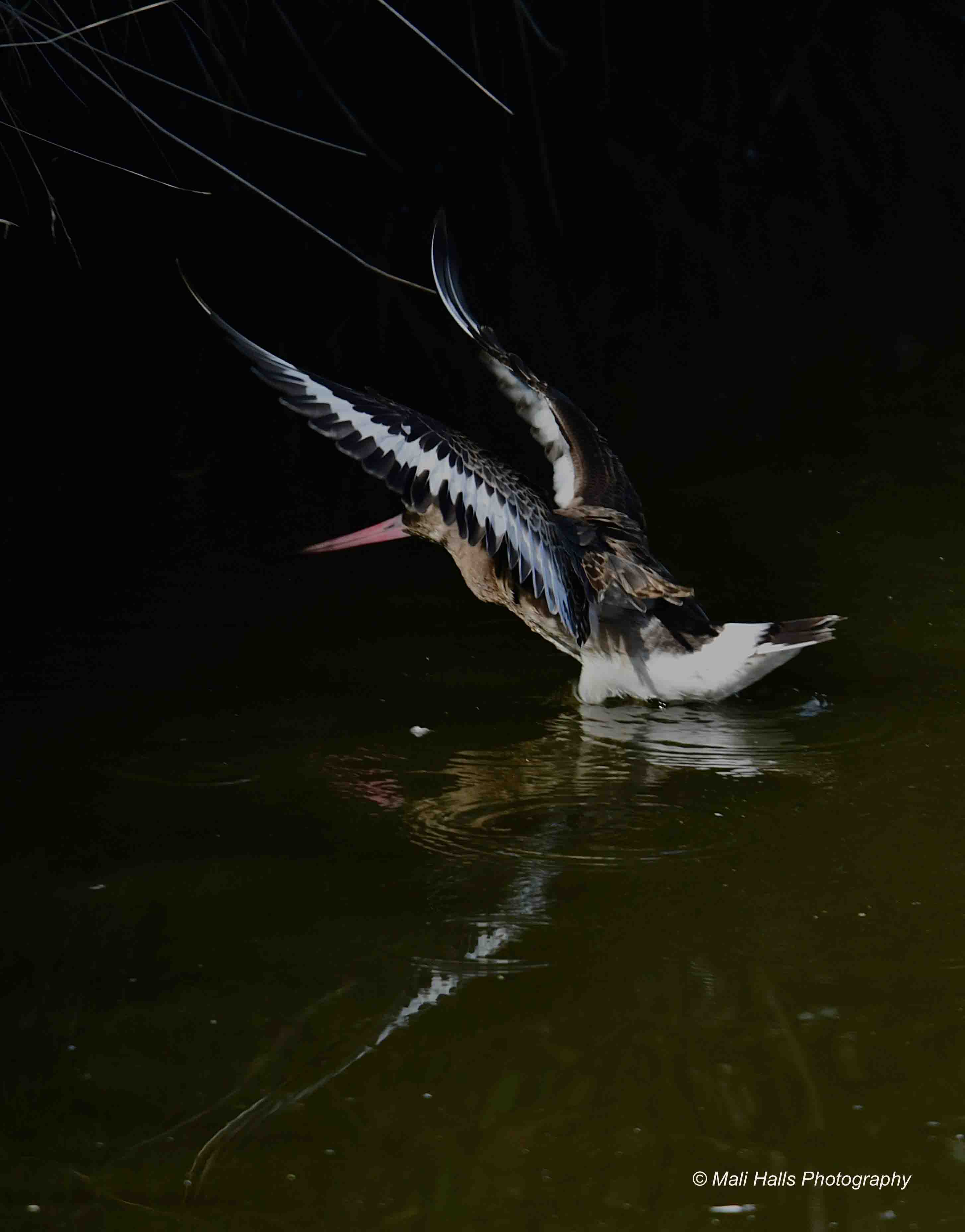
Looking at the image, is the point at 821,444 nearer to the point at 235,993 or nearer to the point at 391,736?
the point at 391,736

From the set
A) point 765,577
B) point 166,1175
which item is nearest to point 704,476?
point 765,577

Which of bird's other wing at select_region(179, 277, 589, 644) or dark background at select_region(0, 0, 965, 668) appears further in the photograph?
dark background at select_region(0, 0, 965, 668)

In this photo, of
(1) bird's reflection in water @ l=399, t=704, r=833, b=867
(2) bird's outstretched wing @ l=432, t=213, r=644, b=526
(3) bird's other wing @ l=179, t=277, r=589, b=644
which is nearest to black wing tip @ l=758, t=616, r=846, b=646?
(1) bird's reflection in water @ l=399, t=704, r=833, b=867

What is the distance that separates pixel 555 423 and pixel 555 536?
1336 mm

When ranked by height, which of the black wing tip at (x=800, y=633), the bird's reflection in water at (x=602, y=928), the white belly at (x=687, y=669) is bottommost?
the bird's reflection in water at (x=602, y=928)

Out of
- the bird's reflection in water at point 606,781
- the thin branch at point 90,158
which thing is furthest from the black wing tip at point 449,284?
the bird's reflection in water at point 606,781

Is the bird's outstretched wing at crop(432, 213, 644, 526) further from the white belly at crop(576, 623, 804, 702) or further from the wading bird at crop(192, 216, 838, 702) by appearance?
the white belly at crop(576, 623, 804, 702)

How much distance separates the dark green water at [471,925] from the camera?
2.72 meters

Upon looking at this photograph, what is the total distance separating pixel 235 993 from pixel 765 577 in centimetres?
339

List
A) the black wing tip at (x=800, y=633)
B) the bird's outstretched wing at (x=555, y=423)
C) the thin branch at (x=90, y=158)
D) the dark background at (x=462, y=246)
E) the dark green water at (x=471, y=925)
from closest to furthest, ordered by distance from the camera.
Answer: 1. the dark green water at (x=471, y=925)
2. the thin branch at (x=90, y=158)
3. the black wing tip at (x=800, y=633)
4. the bird's outstretched wing at (x=555, y=423)
5. the dark background at (x=462, y=246)

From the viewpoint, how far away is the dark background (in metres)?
7.61

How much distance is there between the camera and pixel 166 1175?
8.91 ft

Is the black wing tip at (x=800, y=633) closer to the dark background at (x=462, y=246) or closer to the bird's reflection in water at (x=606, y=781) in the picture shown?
the bird's reflection in water at (x=606, y=781)

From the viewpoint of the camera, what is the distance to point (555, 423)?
6.25 metres
